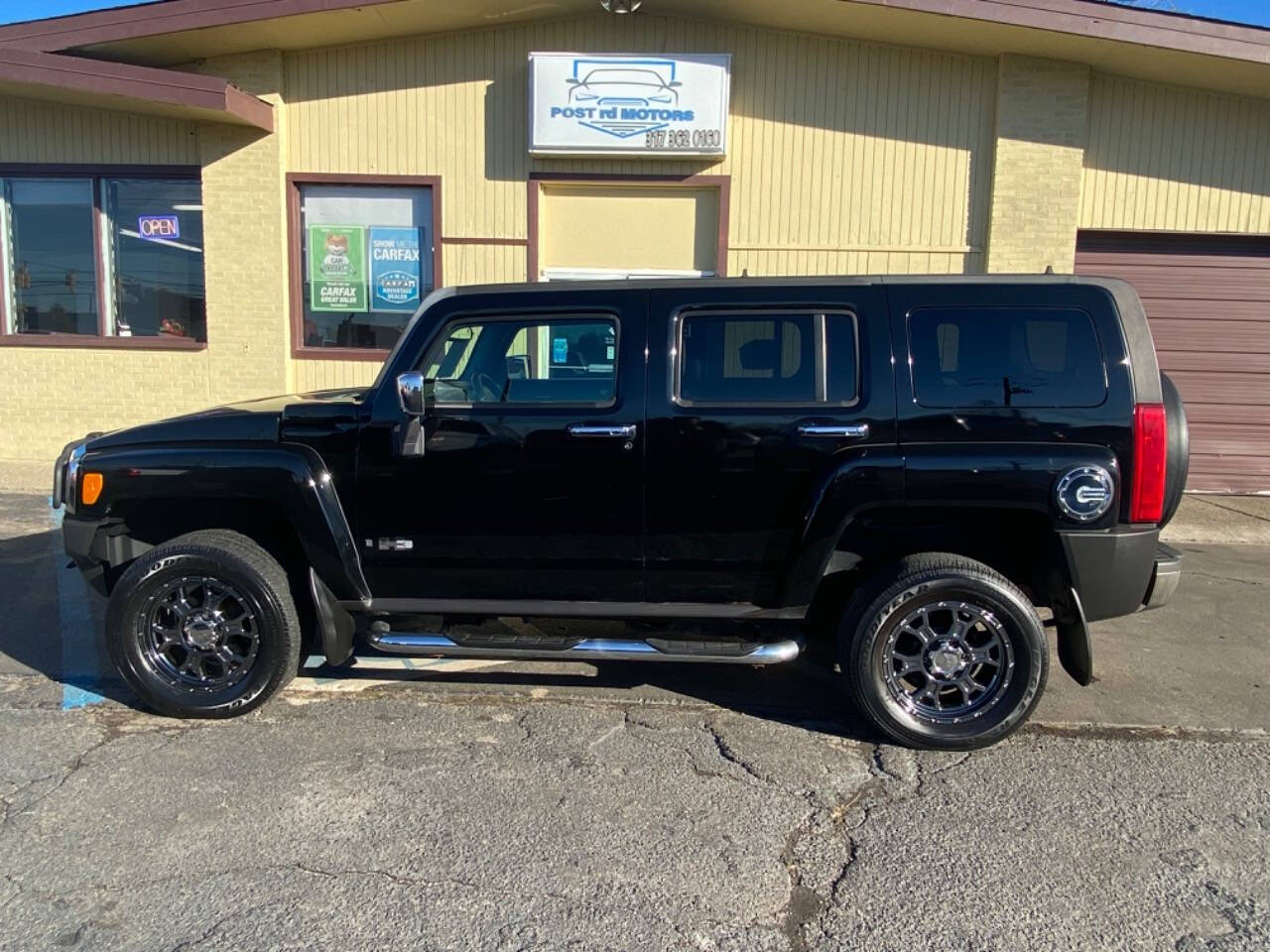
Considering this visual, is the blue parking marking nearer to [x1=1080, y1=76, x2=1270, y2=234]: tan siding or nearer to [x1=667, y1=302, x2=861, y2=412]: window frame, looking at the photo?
[x1=667, y1=302, x2=861, y2=412]: window frame

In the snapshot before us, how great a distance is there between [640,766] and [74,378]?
9.83 metres

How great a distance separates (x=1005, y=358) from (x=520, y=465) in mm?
2100

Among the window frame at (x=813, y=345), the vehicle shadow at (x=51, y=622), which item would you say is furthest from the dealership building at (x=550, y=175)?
the window frame at (x=813, y=345)

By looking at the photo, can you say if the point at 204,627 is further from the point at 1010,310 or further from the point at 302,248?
the point at 302,248

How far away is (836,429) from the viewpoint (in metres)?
3.84

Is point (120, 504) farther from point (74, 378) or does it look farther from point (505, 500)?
point (74, 378)

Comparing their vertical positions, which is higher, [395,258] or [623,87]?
[623,87]

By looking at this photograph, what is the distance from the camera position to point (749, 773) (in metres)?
3.68

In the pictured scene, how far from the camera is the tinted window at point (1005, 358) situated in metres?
3.77

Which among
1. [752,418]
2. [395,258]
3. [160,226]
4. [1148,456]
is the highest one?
[160,226]

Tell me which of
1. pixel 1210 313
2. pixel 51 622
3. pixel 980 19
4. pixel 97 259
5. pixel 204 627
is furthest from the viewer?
pixel 97 259

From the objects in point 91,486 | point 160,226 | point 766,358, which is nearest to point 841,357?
point 766,358

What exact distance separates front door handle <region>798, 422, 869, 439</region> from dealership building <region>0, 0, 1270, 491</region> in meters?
6.53

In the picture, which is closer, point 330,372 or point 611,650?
point 611,650
